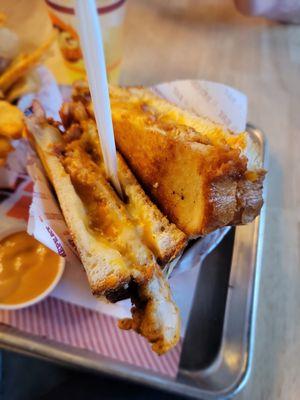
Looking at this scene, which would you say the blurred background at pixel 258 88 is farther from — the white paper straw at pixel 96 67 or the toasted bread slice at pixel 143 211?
the white paper straw at pixel 96 67

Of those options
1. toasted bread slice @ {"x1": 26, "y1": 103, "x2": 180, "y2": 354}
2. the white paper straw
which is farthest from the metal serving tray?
the white paper straw

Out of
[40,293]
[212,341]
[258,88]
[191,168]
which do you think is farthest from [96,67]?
[258,88]

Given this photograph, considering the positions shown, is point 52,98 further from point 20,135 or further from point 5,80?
point 20,135

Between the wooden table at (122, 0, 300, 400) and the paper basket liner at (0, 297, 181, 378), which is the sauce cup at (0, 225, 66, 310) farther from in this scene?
the wooden table at (122, 0, 300, 400)

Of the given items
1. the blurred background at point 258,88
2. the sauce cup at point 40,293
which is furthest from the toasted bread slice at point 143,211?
the blurred background at point 258,88

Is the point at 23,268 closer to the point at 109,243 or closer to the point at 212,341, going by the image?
the point at 109,243

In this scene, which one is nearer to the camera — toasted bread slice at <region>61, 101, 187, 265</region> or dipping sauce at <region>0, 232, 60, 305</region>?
toasted bread slice at <region>61, 101, 187, 265</region>
